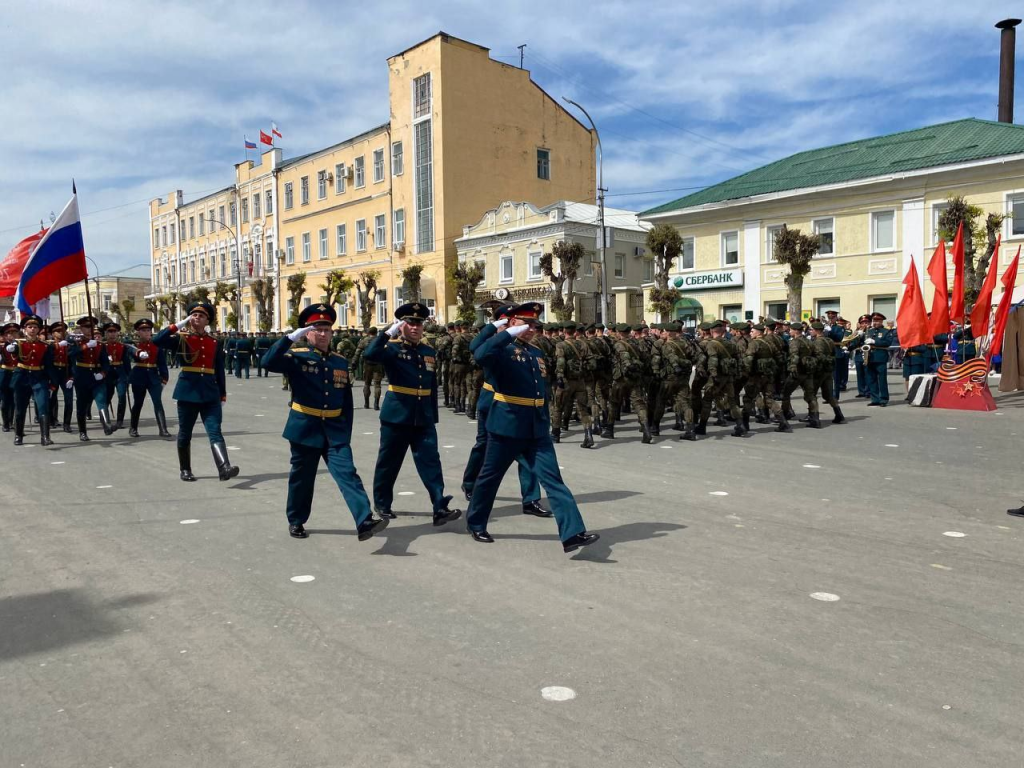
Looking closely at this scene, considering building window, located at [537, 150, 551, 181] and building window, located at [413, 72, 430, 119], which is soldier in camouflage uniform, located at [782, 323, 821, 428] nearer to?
building window, located at [413, 72, 430, 119]

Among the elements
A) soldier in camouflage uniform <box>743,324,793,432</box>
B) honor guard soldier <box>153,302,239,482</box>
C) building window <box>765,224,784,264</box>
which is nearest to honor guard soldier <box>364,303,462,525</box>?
honor guard soldier <box>153,302,239,482</box>

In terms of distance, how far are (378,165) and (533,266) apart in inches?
560

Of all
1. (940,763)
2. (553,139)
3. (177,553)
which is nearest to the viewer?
(940,763)

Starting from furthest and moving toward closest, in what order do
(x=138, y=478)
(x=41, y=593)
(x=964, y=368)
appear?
(x=964, y=368), (x=138, y=478), (x=41, y=593)

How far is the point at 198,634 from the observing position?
4.34m

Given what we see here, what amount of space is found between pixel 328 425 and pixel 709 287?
31725 millimetres

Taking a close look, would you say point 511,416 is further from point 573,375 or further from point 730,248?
point 730,248

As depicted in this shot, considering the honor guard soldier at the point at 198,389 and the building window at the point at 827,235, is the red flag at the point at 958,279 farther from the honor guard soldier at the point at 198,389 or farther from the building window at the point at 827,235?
the building window at the point at 827,235

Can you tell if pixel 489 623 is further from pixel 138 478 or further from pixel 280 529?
pixel 138 478

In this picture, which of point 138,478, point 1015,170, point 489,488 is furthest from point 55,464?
point 1015,170

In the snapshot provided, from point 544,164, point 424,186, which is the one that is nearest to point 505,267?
point 424,186

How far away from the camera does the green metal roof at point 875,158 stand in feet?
95.5

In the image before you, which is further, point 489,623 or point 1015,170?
point 1015,170

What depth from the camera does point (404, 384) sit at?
22.6 ft
